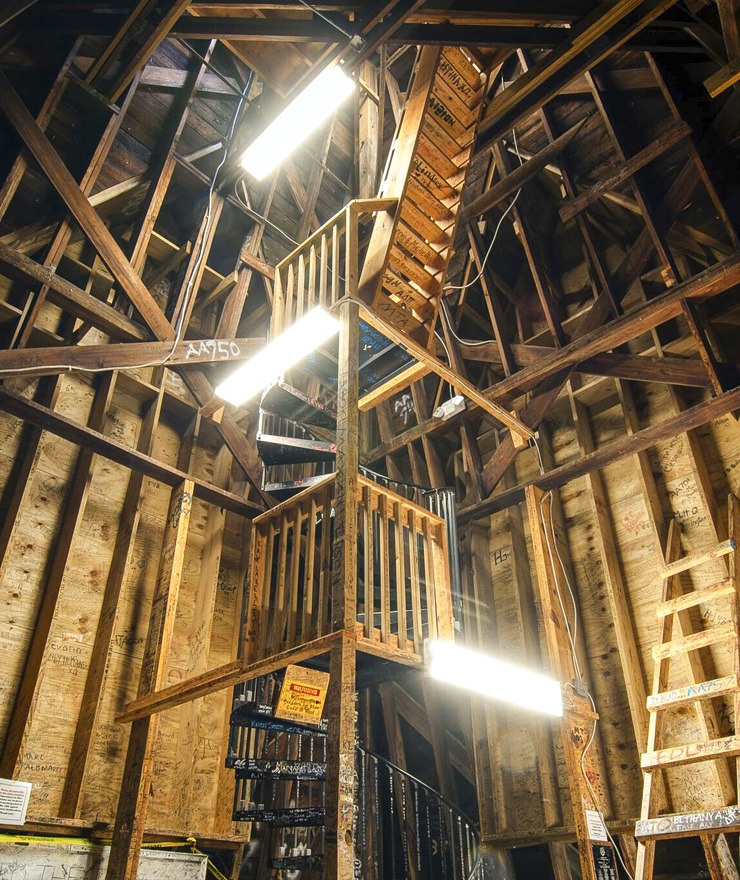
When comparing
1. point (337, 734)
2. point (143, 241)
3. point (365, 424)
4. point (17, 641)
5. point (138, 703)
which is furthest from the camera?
point (365, 424)

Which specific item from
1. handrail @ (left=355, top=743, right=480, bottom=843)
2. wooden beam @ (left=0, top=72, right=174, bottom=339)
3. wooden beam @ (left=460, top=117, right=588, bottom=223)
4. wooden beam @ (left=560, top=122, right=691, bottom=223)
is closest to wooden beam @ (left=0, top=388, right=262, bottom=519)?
wooden beam @ (left=0, top=72, right=174, bottom=339)

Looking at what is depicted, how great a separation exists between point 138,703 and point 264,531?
159 cm

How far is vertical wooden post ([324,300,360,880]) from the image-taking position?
3.12m

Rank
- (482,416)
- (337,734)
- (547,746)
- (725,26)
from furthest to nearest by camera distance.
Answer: (482,416) < (547,746) < (725,26) < (337,734)

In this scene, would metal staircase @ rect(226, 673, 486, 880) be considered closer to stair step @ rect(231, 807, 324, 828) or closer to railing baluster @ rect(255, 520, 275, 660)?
stair step @ rect(231, 807, 324, 828)

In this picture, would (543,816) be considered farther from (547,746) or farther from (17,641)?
(17,641)

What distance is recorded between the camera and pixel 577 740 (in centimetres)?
520

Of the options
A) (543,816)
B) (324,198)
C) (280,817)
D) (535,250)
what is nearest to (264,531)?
(280,817)

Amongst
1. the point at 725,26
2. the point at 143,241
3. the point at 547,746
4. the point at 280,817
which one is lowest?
the point at 280,817

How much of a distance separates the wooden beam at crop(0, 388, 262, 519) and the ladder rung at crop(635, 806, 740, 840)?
4.70m

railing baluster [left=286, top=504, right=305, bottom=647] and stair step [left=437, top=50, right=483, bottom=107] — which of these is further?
stair step [left=437, top=50, right=483, bottom=107]

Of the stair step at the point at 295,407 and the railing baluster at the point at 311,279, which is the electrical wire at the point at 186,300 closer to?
the stair step at the point at 295,407

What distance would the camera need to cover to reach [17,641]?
623cm

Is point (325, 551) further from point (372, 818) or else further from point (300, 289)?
point (372, 818)
